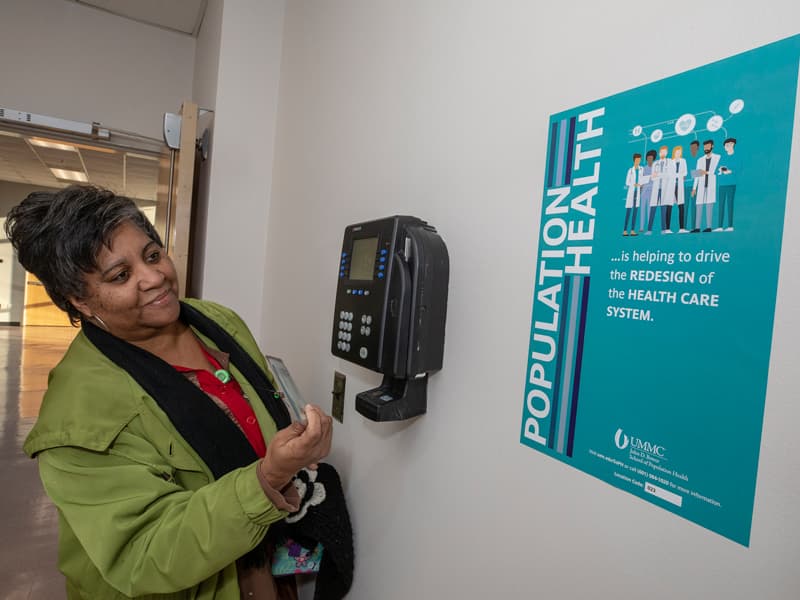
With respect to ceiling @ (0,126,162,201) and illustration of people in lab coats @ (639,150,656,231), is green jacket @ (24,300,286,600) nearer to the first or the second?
illustration of people in lab coats @ (639,150,656,231)

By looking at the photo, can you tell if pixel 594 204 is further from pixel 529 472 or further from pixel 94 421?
pixel 94 421

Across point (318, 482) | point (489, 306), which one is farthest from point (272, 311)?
point (489, 306)

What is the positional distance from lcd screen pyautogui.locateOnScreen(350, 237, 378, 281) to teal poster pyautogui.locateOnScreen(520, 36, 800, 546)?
353 mm

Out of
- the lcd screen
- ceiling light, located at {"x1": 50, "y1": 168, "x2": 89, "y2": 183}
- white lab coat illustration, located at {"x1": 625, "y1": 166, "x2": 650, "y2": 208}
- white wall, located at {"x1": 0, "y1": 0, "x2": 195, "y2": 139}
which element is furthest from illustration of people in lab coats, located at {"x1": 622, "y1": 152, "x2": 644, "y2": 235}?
ceiling light, located at {"x1": 50, "y1": 168, "x2": 89, "y2": 183}

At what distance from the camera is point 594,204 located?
654 mm

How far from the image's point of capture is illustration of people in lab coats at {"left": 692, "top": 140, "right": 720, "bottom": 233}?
1.72ft

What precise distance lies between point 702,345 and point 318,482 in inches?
38.6

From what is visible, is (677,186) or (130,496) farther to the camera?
(130,496)

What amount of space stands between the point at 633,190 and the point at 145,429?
0.93m

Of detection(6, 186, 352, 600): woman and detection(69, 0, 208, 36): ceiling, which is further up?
detection(69, 0, 208, 36): ceiling

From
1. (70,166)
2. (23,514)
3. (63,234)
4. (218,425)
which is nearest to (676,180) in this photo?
(218,425)

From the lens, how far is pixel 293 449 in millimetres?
795

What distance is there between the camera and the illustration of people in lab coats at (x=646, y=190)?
0.58 m

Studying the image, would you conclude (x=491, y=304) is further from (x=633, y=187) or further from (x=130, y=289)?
(x=130, y=289)
